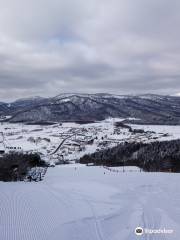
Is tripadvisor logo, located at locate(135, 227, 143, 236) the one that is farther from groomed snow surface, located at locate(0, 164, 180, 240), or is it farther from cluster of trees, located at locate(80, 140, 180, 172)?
cluster of trees, located at locate(80, 140, 180, 172)

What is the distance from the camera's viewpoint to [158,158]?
8969cm

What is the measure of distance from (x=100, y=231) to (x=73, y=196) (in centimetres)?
1019

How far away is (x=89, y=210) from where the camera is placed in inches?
1016

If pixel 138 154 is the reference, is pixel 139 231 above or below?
above

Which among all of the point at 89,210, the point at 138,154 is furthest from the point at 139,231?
the point at 138,154

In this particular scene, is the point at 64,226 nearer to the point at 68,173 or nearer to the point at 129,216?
the point at 129,216

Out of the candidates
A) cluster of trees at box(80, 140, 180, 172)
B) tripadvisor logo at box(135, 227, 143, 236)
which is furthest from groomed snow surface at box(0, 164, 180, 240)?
cluster of trees at box(80, 140, 180, 172)

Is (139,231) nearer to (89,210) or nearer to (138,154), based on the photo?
(89,210)

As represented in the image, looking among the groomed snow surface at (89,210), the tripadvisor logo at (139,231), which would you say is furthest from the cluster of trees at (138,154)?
the tripadvisor logo at (139,231)

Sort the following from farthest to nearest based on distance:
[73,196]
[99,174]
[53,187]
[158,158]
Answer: [158,158] < [99,174] < [53,187] < [73,196]

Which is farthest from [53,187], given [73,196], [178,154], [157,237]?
[178,154]

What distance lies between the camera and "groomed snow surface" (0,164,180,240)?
2073 cm

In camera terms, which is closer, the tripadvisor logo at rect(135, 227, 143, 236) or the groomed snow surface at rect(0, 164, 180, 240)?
the tripadvisor logo at rect(135, 227, 143, 236)

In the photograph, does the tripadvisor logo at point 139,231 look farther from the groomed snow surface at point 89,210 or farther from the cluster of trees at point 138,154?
the cluster of trees at point 138,154
